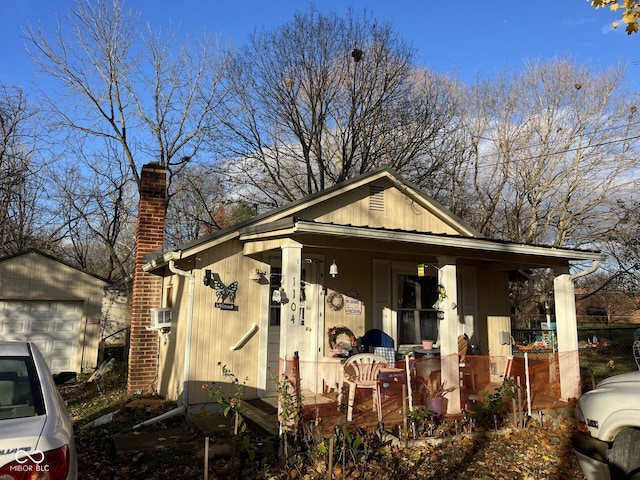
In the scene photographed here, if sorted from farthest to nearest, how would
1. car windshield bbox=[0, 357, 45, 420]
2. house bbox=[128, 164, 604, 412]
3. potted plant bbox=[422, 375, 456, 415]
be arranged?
house bbox=[128, 164, 604, 412]
potted plant bbox=[422, 375, 456, 415]
car windshield bbox=[0, 357, 45, 420]

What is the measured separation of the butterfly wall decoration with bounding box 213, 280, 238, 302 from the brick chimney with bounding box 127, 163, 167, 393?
2361 mm

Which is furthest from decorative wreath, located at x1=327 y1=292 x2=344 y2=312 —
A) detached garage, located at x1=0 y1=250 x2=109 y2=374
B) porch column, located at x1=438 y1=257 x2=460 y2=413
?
detached garage, located at x1=0 y1=250 x2=109 y2=374

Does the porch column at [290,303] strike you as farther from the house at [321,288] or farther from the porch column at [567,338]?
the porch column at [567,338]

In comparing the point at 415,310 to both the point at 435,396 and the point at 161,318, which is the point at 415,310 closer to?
the point at 435,396

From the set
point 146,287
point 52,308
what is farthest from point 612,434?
point 52,308

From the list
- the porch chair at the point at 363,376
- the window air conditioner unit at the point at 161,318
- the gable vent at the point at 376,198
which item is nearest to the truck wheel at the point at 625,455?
the porch chair at the point at 363,376

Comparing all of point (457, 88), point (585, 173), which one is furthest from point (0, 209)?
point (585, 173)

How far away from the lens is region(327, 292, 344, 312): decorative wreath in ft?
27.8

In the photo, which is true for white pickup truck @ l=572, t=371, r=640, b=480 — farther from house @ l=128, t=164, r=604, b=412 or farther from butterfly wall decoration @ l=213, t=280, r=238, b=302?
butterfly wall decoration @ l=213, t=280, r=238, b=302

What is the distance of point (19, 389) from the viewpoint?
9.66 ft

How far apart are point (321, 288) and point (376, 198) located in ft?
7.16

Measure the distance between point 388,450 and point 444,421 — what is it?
1372mm

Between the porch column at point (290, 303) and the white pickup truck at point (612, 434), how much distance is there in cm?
315

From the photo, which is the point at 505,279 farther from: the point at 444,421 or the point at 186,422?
the point at 186,422
